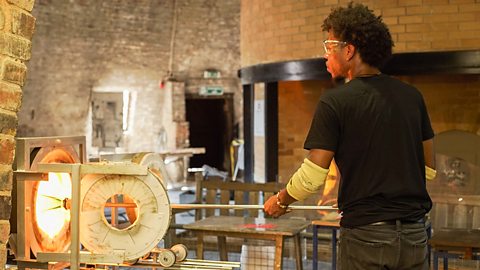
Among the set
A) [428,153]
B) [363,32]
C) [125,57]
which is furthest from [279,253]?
[125,57]

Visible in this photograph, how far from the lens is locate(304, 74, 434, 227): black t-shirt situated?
8.50 feet

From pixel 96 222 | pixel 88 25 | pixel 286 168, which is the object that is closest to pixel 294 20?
pixel 286 168

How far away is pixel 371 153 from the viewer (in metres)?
2.59

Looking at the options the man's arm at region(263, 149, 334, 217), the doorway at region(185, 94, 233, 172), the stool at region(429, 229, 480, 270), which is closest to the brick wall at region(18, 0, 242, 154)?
the doorway at region(185, 94, 233, 172)

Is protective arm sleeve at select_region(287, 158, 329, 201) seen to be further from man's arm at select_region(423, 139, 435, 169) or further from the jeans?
man's arm at select_region(423, 139, 435, 169)

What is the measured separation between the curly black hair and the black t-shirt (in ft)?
0.42

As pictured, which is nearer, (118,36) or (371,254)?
(371,254)

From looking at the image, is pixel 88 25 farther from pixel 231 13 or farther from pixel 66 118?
pixel 231 13

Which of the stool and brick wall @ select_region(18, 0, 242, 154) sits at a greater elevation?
brick wall @ select_region(18, 0, 242, 154)

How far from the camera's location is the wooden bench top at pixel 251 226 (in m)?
4.87

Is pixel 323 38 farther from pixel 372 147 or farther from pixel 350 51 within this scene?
pixel 372 147

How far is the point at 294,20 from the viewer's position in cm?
745

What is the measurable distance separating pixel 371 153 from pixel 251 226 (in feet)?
8.51

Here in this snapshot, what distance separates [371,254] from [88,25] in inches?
425
